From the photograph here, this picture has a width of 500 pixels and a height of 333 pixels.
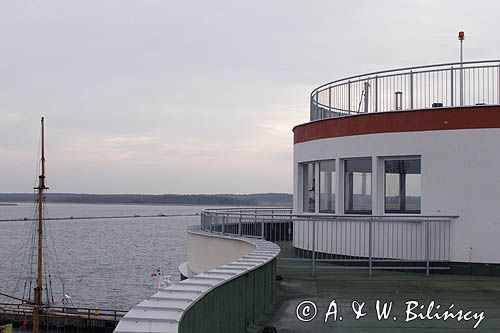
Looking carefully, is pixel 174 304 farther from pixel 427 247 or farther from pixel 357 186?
pixel 357 186

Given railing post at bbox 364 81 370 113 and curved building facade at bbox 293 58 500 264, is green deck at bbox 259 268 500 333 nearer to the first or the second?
curved building facade at bbox 293 58 500 264

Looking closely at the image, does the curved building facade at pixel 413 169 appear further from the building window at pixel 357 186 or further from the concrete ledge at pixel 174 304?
the concrete ledge at pixel 174 304

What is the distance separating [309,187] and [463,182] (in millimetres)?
5201

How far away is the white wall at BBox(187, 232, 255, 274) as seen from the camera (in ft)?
49.7

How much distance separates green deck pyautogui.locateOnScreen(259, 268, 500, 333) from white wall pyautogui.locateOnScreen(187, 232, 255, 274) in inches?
44.5

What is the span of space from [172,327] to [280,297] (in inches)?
250

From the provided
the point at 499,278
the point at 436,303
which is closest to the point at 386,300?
the point at 436,303

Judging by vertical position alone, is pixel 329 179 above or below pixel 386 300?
above

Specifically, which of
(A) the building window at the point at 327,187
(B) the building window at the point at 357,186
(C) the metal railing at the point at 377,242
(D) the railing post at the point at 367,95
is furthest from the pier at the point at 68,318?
(D) the railing post at the point at 367,95

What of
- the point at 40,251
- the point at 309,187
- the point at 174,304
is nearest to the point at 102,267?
the point at 40,251

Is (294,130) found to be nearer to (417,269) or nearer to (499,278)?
(417,269)

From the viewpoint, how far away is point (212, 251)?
17047mm

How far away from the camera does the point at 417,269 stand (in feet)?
49.4

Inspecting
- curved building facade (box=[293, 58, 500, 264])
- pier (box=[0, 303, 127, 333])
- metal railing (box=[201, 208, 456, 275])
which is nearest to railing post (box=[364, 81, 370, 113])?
curved building facade (box=[293, 58, 500, 264])
